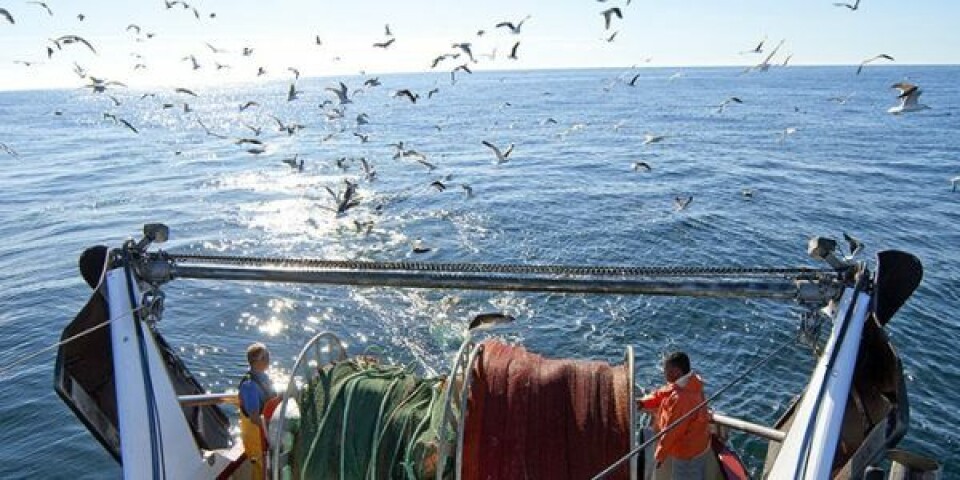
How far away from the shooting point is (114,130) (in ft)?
238

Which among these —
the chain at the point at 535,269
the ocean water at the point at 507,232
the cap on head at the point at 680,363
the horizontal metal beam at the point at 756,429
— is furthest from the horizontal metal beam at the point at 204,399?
the horizontal metal beam at the point at 756,429

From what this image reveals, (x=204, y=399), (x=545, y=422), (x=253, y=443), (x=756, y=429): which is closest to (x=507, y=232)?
(x=204, y=399)

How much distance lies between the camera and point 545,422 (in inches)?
233

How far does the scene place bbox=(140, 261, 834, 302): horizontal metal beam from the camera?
5508 mm

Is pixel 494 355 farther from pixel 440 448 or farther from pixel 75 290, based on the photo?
pixel 75 290

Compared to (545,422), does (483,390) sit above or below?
above

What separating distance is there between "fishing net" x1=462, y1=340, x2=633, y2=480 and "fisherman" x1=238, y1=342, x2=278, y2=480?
255 cm

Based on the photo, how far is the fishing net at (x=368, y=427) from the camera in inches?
236

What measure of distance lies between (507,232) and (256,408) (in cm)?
2049

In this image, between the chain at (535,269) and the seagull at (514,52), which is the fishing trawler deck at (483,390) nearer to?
the chain at (535,269)

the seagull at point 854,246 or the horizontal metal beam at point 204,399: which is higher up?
the seagull at point 854,246

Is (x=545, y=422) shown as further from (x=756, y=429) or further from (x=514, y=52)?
(x=514, y=52)

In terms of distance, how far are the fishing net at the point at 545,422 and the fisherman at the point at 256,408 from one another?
2546 mm

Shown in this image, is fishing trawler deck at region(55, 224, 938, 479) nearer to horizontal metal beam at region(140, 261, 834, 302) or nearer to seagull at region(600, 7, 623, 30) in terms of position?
horizontal metal beam at region(140, 261, 834, 302)
